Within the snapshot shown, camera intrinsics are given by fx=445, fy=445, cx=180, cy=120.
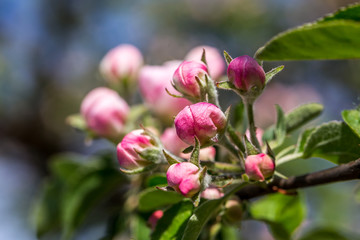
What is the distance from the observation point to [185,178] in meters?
0.68

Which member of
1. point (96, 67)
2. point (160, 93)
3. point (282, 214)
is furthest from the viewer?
point (96, 67)

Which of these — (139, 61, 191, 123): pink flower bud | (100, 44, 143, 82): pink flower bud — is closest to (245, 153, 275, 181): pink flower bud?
(139, 61, 191, 123): pink flower bud

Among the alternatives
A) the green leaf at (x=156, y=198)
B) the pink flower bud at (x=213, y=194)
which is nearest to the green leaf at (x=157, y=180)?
the green leaf at (x=156, y=198)

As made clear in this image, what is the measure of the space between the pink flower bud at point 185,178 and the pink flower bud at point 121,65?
34.2 inches

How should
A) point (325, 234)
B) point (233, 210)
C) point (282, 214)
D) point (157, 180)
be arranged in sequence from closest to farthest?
1. point (233, 210)
2. point (157, 180)
3. point (282, 214)
4. point (325, 234)

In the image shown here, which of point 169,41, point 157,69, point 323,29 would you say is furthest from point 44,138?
point 323,29

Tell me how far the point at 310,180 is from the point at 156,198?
334 mm

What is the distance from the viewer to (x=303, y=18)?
11.4 feet

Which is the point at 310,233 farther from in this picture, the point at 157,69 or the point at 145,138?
the point at 145,138

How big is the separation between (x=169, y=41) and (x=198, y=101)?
10.00ft

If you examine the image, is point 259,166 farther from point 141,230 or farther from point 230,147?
point 141,230

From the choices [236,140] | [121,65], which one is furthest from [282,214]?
[121,65]

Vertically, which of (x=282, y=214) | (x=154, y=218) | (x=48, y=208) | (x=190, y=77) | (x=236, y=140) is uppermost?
(x=190, y=77)

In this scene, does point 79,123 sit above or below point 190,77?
below
